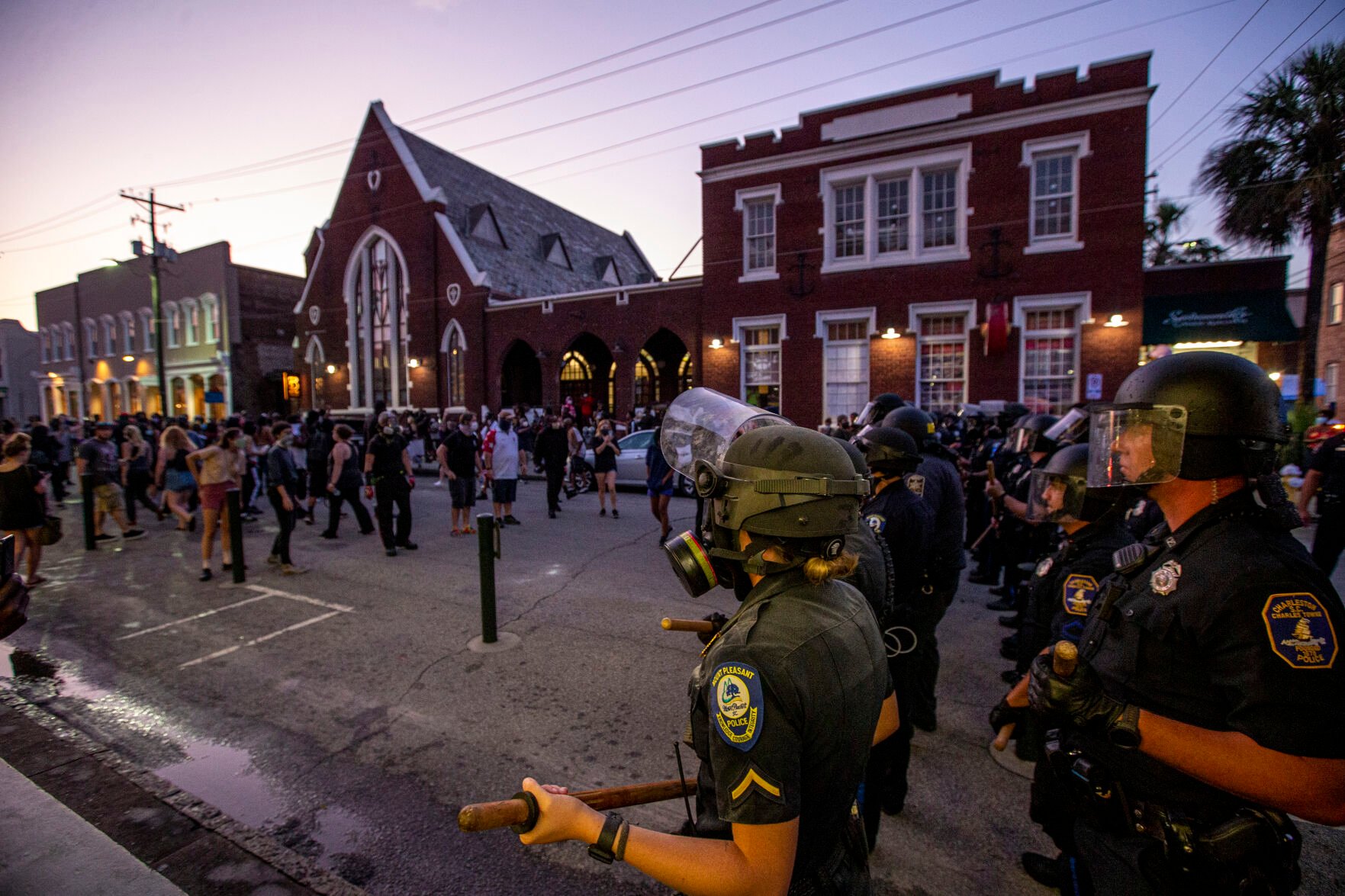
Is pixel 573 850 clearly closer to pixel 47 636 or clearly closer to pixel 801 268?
pixel 47 636

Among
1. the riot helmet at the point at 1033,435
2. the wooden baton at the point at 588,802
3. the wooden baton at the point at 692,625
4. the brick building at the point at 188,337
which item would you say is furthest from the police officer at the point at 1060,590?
the brick building at the point at 188,337

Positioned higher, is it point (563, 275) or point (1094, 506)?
point (563, 275)

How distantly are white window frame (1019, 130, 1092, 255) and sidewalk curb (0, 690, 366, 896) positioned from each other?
17.9 meters

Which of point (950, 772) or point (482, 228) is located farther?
point (482, 228)

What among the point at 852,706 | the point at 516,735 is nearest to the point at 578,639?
the point at 516,735

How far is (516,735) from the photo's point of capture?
372 cm

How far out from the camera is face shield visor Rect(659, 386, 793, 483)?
2.24m

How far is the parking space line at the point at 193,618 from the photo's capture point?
219 inches

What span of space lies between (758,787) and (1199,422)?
146 cm

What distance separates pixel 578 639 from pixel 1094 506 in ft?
13.1

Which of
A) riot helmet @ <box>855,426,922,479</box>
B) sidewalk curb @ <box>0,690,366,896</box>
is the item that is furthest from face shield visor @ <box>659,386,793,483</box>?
sidewalk curb @ <box>0,690,366,896</box>

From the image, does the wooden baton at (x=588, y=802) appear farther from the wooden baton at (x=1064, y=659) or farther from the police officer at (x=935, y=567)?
the police officer at (x=935, y=567)

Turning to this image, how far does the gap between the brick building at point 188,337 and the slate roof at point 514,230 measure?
1425 cm

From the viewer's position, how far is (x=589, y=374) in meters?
26.4
